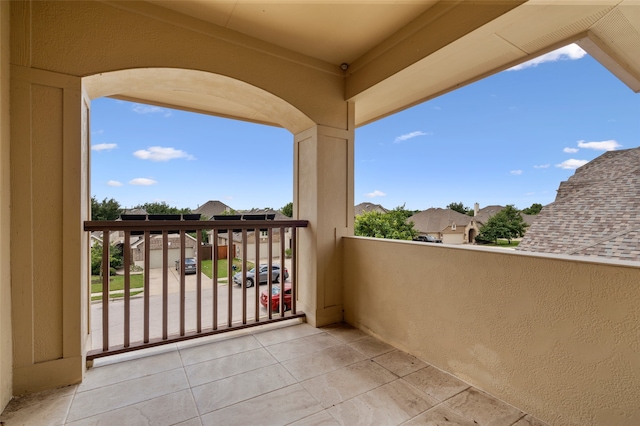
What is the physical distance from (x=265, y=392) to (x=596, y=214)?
306 cm

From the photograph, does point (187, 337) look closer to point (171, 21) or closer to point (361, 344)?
point (361, 344)

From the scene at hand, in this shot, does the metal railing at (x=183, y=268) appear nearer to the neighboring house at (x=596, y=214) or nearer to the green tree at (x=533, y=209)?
the neighboring house at (x=596, y=214)

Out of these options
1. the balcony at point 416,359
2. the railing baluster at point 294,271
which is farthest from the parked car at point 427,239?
the railing baluster at point 294,271

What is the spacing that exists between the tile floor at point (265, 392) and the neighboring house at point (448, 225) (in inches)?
47.1

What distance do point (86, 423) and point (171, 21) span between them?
8.93 feet

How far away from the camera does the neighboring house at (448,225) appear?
2698mm

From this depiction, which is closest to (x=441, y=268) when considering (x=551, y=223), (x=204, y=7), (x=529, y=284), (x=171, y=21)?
(x=529, y=284)

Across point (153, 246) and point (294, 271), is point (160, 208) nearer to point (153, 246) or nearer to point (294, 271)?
point (153, 246)

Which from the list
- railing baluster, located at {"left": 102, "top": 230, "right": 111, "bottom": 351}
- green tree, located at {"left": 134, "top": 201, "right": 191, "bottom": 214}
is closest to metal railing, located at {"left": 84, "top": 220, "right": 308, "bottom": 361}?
railing baluster, located at {"left": 102, "top": 230, "right": 111, "bottom": 351}

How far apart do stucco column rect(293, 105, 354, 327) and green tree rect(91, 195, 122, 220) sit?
1.80 metres

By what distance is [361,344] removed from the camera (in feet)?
7.41

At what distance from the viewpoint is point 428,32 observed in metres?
2.00

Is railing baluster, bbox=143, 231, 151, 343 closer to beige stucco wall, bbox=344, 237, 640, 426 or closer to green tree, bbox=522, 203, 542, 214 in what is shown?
beige stucco wall, bbox=344, 237, 640, 426

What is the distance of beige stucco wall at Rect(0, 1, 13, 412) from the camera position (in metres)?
1.41
